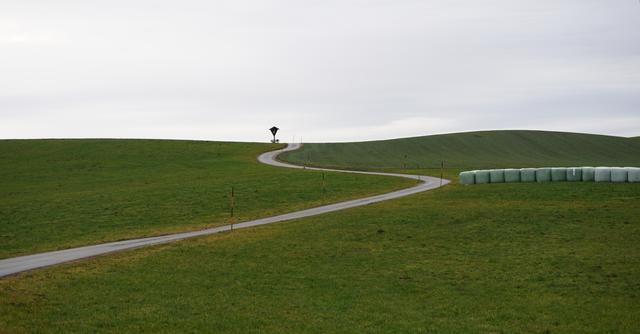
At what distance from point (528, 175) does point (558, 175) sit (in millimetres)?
2158

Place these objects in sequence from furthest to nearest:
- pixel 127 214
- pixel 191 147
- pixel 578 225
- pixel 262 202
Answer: pixel 191 147
pixel 262 202
pixel 127 214
pixel 578 225

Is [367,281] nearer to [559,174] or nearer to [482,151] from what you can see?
[559,174]

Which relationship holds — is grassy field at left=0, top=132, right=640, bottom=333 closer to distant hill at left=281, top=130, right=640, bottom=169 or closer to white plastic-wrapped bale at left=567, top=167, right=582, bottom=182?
white plastic-wrapped bale at left=567, top=167, right=582, bottom=182

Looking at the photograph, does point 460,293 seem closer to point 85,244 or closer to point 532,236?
point 532,236

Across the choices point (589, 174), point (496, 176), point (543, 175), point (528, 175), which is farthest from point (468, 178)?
point (589, 174)

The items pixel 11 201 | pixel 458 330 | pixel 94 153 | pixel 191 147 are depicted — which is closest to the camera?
pixel 458 330

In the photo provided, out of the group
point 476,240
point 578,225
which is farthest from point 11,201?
point 578,225

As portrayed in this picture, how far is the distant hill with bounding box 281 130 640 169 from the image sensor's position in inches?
3383

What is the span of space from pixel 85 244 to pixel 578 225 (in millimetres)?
23282

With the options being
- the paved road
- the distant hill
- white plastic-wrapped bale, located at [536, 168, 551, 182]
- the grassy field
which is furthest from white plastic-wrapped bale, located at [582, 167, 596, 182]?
the distant hill

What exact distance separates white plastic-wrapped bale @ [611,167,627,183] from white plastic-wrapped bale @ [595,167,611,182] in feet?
0.98

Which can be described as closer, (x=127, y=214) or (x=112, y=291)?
(x=112, y=291)

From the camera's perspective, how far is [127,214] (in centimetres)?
4075

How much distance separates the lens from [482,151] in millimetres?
102875
